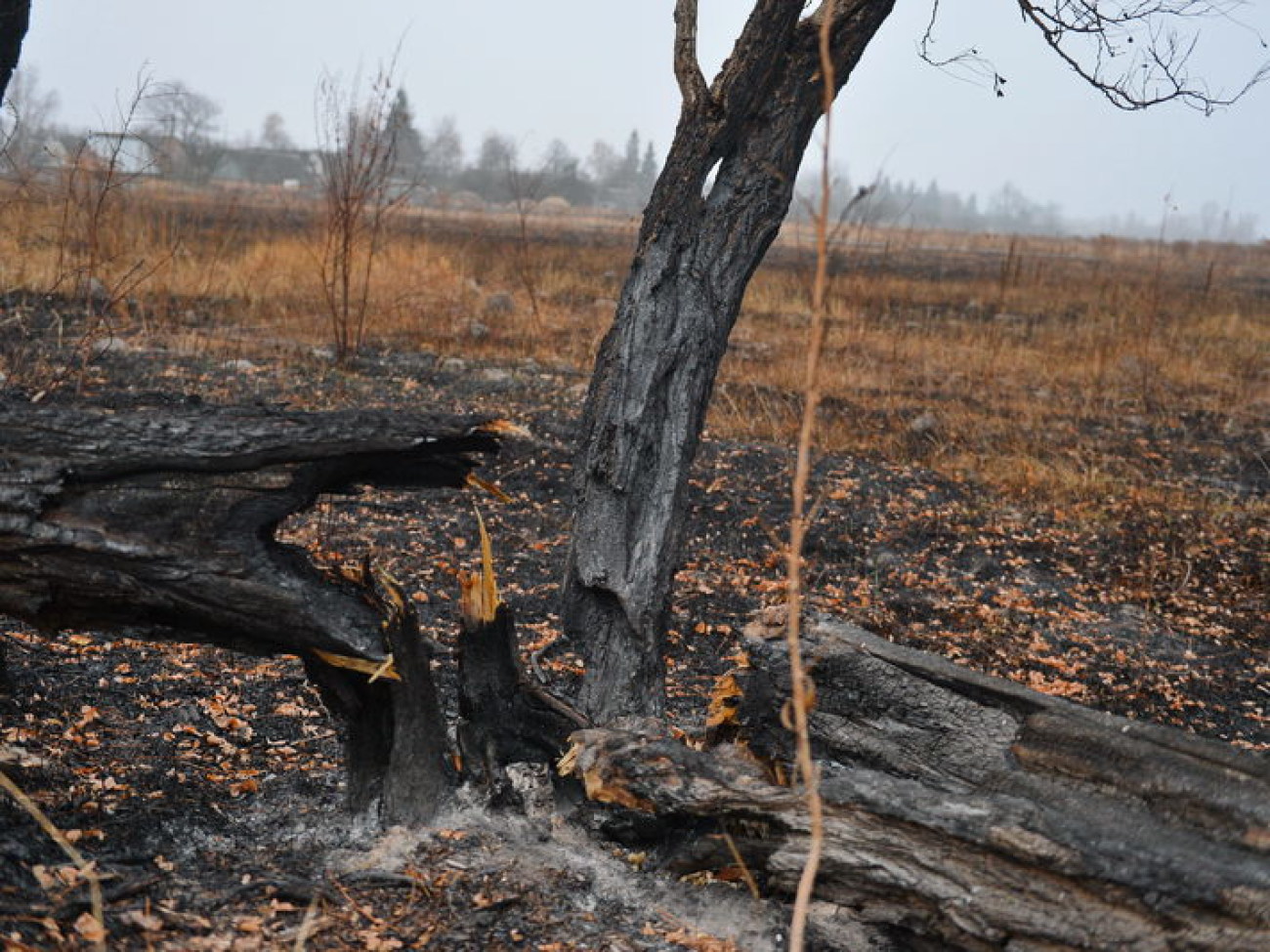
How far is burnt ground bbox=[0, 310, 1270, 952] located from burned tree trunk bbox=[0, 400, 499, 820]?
495 mm

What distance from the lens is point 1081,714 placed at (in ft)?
8.05

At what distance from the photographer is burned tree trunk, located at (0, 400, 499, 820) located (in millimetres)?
2396

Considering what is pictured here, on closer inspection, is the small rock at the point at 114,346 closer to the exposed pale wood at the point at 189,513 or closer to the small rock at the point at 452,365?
the small rock at the point at 452,365

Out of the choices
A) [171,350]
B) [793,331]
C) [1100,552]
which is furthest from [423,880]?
[793,331]

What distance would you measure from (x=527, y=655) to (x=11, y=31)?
263 centimetres

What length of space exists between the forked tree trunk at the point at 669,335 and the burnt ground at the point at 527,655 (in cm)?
34

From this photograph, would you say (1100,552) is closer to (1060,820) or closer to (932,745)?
(932,745)

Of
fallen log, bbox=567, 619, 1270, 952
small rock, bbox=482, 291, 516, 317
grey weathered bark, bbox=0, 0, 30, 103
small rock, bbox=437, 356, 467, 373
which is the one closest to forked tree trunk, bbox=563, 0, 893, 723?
fallen log, bbox=567, 619, 1270, 952

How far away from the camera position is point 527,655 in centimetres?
438

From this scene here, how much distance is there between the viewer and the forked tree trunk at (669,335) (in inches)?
137

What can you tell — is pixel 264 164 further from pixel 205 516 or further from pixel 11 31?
pixel 205 516

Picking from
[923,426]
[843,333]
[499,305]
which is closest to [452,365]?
[499,305]

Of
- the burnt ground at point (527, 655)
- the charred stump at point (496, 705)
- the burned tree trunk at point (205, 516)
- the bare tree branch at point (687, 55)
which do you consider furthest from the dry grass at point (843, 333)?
the burned tree trunk at point (205, 516)

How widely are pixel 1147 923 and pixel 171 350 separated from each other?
359 inches
